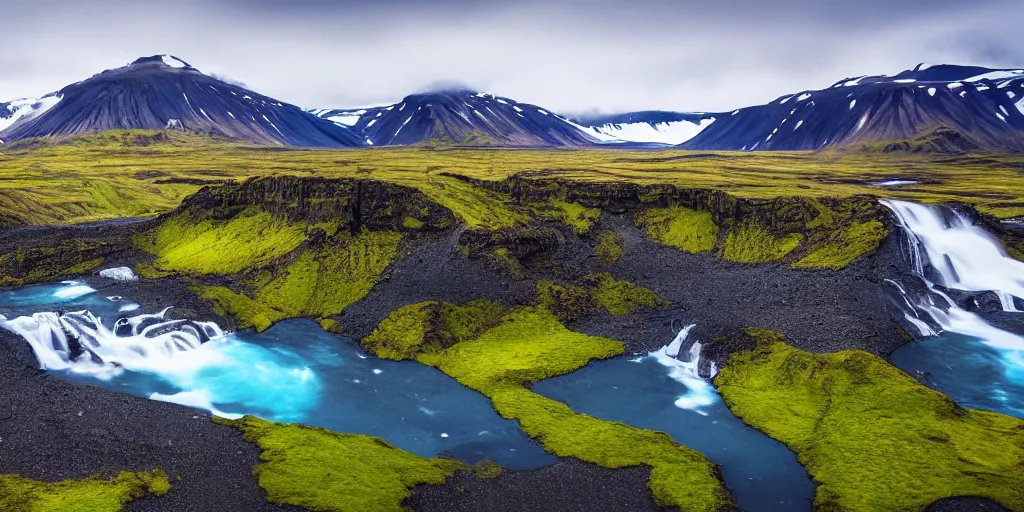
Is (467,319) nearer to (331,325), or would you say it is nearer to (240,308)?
(331,325)

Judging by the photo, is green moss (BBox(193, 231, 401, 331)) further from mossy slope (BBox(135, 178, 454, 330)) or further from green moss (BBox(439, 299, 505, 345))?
green moss (BBox(439, 299, 505, 345))

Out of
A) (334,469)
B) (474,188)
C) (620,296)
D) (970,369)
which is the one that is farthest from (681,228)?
(334,469)

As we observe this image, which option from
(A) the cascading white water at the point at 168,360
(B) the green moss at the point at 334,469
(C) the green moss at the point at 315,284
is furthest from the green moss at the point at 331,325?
(B) the green moss at the point at 334,469

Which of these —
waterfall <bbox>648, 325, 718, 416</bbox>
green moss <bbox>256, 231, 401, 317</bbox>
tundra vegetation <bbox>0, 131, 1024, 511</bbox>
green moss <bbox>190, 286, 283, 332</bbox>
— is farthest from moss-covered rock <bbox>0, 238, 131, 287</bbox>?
waterfall <bbox>648, 325, 718, 416</bbox>

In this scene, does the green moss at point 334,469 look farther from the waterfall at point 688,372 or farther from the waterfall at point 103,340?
the waterfall at point 688,372

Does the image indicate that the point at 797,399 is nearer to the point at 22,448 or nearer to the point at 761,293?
the point at 761,293
